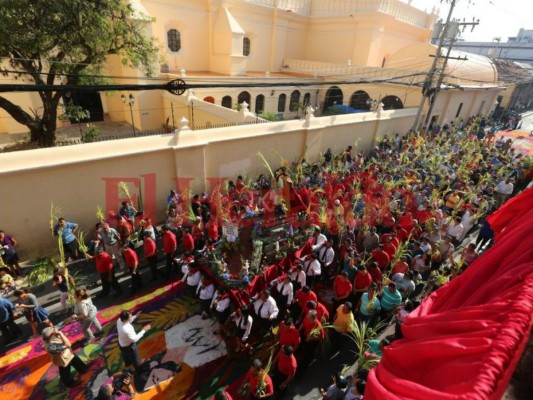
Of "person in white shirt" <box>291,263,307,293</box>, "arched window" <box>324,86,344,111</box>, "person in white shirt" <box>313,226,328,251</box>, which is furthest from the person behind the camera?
"arched window" <box>324,86,344,111</box>

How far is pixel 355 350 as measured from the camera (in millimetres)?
6027

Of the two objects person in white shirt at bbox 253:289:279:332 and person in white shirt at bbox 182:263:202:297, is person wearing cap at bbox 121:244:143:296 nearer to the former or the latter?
person in white shirt at bbox 182:263:202:297

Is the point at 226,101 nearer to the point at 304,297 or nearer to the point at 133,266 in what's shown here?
the point at 133,266

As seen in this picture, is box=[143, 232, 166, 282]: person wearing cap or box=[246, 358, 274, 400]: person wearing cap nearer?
box=[246, 358, 274, 400]: person wearing cap

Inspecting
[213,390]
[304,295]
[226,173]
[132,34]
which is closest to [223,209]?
[226,173]

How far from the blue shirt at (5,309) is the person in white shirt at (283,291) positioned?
15.8 ft

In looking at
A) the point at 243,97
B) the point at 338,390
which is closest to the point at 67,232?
the point at 338,390

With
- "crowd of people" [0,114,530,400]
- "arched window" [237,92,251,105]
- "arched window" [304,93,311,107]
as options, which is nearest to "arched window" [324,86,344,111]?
"arched window" [304,93,311,107]

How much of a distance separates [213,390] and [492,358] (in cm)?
→ 523

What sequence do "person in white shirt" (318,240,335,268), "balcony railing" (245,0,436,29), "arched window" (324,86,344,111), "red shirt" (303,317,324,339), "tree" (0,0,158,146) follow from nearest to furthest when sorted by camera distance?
"red shirt" (303,317,324,339) < "person in white shirt" (318,240,335,268) < "tree" (0,0,158,146) < "balcony railing" (245,0,436,29) < "arched window" (324,86,344,111)

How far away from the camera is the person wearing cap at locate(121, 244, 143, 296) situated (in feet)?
21.4

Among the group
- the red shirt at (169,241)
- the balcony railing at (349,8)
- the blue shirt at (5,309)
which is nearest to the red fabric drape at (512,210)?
the red shirt at (169,241)

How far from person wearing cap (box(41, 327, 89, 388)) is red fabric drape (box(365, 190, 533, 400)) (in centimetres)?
491

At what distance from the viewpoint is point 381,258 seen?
6715mm
